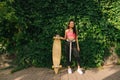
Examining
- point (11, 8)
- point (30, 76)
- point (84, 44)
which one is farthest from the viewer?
point (84, 44)

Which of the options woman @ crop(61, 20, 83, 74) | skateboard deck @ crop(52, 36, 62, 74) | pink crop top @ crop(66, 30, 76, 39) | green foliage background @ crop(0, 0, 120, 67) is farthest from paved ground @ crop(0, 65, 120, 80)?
pink crop top @ crop(66, 30, 76, 39)

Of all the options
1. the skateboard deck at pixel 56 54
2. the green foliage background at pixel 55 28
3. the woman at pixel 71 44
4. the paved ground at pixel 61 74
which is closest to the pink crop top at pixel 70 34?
the woman at pixel 71 44

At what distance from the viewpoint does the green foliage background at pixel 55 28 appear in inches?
440

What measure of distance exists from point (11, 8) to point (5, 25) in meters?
0.93

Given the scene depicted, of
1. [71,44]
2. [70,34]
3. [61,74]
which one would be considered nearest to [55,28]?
[70,34]

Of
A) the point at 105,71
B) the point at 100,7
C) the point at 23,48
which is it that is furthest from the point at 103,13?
the point at 23,48

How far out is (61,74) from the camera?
10.0 meters

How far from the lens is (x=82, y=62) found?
11.2m

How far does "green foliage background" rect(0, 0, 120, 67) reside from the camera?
11.2 m

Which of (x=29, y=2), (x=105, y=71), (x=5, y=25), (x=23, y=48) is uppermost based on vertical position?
(x=29, y=2)

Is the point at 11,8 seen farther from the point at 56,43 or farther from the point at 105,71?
the point at 105,71

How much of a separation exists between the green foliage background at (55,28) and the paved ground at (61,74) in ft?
1.79

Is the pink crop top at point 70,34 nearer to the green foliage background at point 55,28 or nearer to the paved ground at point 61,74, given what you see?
the green foliage background at point 55,28

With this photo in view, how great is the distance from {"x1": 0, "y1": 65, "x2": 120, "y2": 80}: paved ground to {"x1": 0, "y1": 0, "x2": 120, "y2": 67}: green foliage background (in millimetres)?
546
